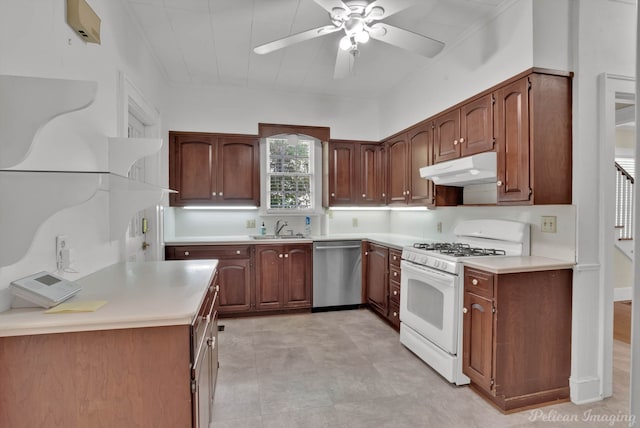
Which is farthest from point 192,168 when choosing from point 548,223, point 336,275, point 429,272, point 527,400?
point 527,400

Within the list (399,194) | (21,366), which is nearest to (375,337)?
(399,194)

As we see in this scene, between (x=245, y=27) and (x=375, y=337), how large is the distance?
3036mm

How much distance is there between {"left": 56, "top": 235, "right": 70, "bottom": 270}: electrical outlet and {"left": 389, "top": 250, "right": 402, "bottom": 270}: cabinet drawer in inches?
105

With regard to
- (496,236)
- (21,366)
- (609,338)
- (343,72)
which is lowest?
(609,338)

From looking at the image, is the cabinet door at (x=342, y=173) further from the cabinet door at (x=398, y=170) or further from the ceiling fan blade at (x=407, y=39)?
the ceiling fan blade at (x=407, y=39)

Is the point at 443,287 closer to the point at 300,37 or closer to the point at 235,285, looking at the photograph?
the point at 300,37

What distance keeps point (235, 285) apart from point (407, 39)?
301 cm

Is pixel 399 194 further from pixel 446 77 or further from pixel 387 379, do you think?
pixel 387 379

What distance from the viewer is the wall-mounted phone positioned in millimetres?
1228

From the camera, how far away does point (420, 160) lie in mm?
3545

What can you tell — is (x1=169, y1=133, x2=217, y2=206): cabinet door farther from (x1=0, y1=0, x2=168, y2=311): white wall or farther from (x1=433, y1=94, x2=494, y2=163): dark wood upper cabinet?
(x1=433, y1=94, x2=494, y2=163): dark wood upper cabinet

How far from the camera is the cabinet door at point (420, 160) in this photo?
11.0 ft

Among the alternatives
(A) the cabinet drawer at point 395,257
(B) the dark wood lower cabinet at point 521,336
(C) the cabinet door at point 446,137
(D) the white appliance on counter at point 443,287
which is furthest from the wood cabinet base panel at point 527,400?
(C) the cabinet door at point 446,137

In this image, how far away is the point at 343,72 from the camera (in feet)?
8.98
